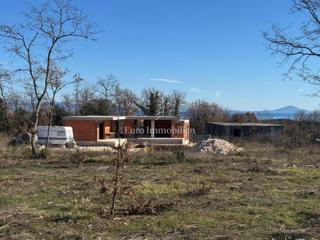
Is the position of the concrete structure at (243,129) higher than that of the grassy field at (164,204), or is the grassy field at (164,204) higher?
the concrete structure at (243,129)

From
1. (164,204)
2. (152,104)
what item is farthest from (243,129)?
(164,204)

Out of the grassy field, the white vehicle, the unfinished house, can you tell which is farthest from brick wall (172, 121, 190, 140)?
the grassy field

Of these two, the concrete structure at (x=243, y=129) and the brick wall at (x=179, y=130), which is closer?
the brick wall at (x=179, y=130)

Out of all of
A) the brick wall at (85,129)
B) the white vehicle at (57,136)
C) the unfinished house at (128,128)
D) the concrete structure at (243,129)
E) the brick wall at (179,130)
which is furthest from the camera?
the concrete structure at (243,129)

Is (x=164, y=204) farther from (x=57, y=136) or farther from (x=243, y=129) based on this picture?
(x=243, y=129)

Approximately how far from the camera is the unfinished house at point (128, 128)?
2154 inches

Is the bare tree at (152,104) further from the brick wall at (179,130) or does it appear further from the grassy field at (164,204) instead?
the grassy field at (164,204)

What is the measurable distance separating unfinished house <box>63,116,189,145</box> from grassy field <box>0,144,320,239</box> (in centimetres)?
3710

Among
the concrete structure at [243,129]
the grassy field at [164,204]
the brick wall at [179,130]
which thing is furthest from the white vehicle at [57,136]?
the concrete structure at [243,129]

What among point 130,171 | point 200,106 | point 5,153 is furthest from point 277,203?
point 200,106

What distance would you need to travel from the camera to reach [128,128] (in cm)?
6162

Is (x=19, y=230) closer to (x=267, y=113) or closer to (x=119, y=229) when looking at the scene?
(x=119, y=229)

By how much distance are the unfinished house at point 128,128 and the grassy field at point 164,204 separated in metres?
37.1

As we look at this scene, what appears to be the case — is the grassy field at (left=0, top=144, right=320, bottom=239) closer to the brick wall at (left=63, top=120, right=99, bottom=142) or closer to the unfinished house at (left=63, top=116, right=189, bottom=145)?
the brick wall at (left=63, top=120, right=99, bottom=142)
